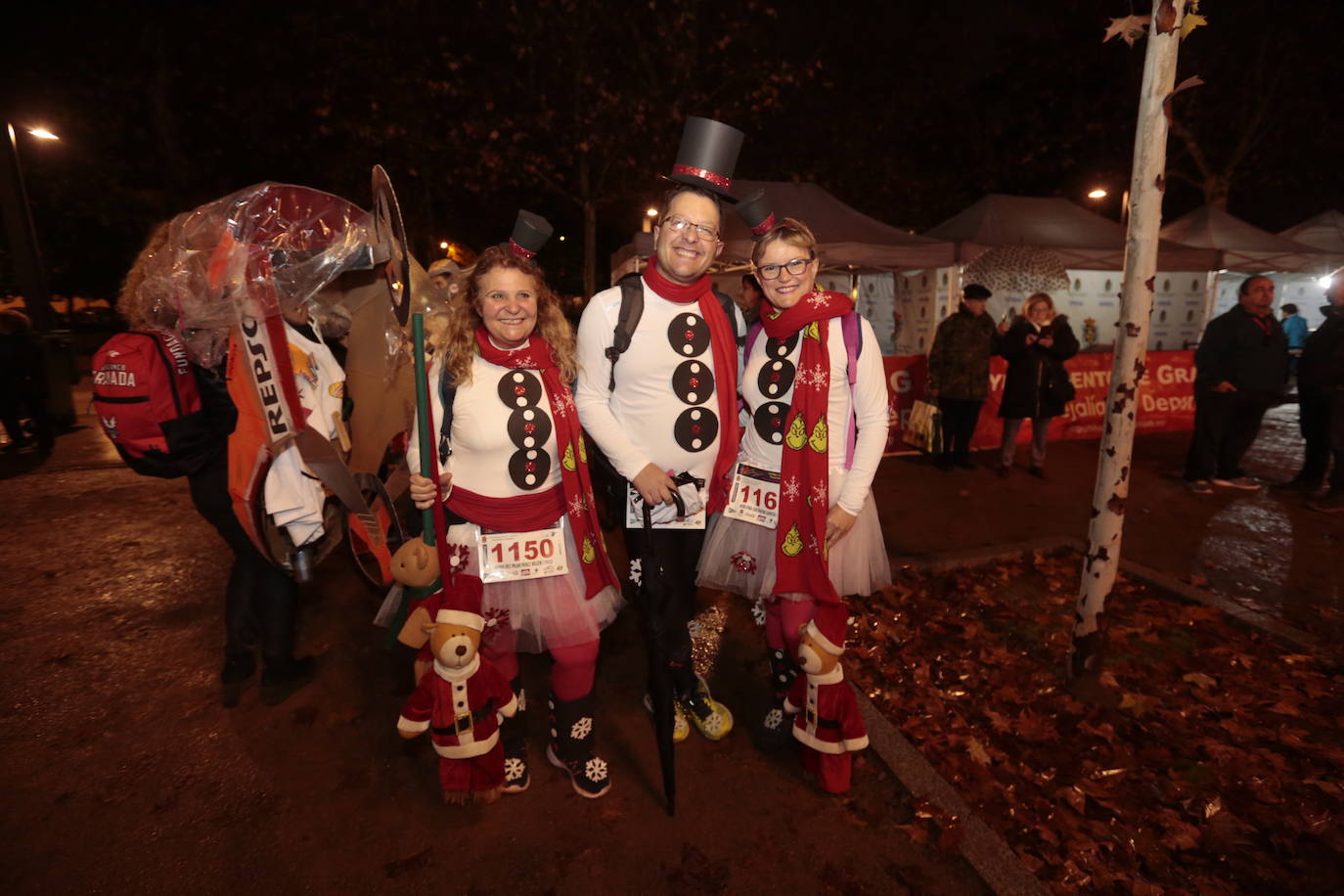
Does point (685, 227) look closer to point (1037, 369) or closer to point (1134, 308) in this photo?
point (1134, 308)

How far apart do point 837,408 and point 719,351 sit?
0.53 m

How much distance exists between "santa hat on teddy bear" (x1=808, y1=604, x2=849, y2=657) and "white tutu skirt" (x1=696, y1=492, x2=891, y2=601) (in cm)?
14

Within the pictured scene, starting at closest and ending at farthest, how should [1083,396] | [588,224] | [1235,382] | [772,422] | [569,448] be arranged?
1. [569,448]
2. [772,422]
3. [1235,382]
4. [1083,396]
5. [588,224]

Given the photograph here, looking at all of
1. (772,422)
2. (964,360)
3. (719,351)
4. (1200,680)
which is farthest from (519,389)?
(964,360)

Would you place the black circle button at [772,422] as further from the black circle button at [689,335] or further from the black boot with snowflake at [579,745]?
the black boot with snowflake at [579,745]

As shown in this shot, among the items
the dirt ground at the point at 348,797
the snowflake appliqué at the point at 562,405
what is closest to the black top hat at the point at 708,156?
the snowflake appliqué at the point at 562,405

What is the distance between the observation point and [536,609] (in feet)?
8.93

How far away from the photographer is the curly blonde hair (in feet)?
8.41

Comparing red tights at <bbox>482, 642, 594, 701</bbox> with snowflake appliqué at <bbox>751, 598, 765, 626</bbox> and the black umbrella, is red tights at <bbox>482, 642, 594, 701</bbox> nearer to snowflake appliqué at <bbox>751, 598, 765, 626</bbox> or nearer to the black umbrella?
the black umbrella

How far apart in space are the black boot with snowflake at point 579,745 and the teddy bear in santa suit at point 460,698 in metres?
0.24

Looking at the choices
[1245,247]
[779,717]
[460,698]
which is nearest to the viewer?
[460,698]

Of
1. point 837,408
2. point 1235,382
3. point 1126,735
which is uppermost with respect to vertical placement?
point 837,408

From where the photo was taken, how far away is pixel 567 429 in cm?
268

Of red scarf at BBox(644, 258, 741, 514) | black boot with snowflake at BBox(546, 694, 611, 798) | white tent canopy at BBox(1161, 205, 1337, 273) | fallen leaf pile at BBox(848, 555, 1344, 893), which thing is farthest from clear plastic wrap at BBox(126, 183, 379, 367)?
white tent canopy at BBox(1161, 205, 1337, 273)
